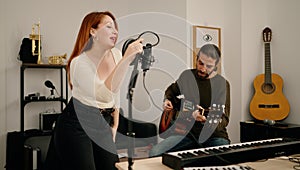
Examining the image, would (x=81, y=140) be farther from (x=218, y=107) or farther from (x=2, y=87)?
(x=2, y=87)

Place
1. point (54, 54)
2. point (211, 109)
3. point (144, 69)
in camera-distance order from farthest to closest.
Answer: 1. point (54, 54)
2. point (211, 109)
3. point (144, 69)

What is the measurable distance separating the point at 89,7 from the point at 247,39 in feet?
6.52

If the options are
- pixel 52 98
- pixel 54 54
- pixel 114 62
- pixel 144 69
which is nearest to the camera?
pixel 144 69

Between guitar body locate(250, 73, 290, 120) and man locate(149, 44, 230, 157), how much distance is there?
113 cm

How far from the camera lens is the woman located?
1.14 metres

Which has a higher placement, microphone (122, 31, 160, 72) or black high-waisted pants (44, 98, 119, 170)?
microphone (122, 31, 160, 72)

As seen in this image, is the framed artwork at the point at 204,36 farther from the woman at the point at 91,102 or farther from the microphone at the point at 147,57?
the microphone at the point at 147,57

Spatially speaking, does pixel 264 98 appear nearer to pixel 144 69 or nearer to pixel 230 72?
pixel 230 72


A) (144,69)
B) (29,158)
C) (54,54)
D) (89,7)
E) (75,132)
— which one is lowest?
(29,158)

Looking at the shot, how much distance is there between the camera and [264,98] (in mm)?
3021

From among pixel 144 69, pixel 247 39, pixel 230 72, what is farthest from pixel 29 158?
pixel 247 39

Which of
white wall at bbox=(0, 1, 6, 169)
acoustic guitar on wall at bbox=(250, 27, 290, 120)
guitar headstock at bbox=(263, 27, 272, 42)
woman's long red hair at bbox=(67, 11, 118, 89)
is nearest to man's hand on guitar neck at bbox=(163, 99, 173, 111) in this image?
woman's long red hair at bbox=(67, 11, 118, 89)

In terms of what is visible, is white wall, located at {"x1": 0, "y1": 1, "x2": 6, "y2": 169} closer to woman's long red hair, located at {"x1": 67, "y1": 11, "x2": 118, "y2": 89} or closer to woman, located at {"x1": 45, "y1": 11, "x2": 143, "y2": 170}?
woman, located at {"x1": 45, "y1": 11, "x2": 143, "y2": 170}

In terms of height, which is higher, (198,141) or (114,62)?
(114,62)
